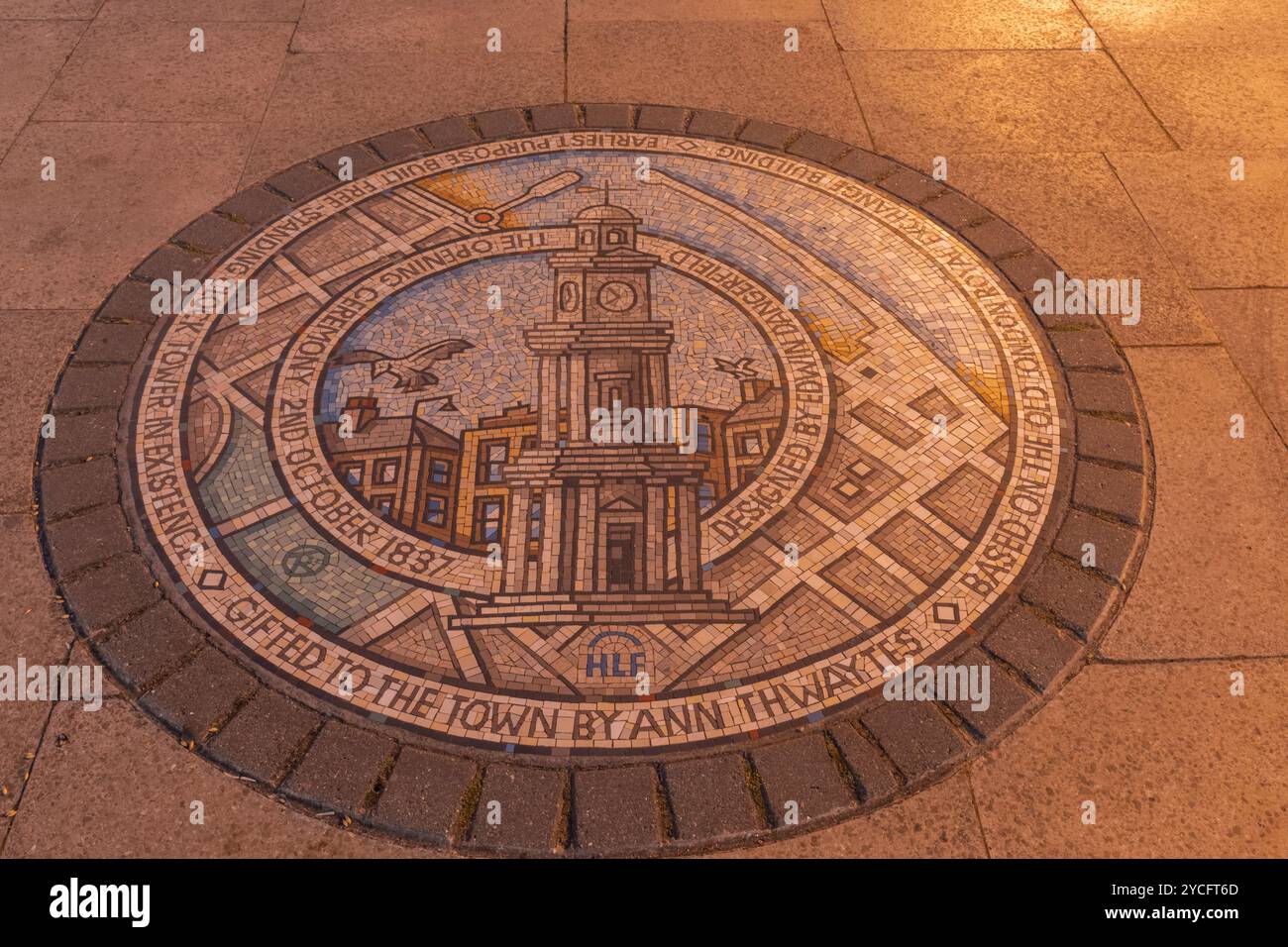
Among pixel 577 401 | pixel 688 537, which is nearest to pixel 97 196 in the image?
pixel 577 401

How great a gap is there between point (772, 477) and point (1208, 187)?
18.5ft

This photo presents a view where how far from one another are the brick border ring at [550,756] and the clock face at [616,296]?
329 cm

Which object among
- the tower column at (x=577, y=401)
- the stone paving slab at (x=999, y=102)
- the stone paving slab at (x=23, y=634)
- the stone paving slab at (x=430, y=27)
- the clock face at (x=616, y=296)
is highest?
the stone paving slab at (x=430, y=27)

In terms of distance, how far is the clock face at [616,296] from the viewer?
7.88 meters

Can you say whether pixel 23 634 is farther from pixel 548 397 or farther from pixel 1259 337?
pixel 1259 337

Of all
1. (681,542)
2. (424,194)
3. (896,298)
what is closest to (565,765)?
(681,542)

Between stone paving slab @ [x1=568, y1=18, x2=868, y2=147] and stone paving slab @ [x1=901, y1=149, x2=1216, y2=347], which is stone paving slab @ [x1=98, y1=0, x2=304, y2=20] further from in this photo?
stone paving slab @ [x1=901, y1=149, x2=1216, y2=347]

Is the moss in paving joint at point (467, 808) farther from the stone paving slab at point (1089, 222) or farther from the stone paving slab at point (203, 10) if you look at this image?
the stone paving slab at point (203, 10)

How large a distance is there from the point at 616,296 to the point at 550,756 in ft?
12.8

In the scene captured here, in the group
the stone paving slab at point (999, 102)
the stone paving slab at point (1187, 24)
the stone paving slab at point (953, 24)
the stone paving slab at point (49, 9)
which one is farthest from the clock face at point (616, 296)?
the stone paving slab at point (49, 9)

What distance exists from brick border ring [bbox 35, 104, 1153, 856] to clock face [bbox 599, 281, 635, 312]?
10.8 feet

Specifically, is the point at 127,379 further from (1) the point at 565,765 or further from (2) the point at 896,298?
(2) the point at 896,298

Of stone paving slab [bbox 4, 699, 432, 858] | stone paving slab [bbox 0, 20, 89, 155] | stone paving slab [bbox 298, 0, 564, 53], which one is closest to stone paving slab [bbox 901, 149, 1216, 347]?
stone paving slab [bbox 298, 0, 564, 53]

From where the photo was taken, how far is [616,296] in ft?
26.1
